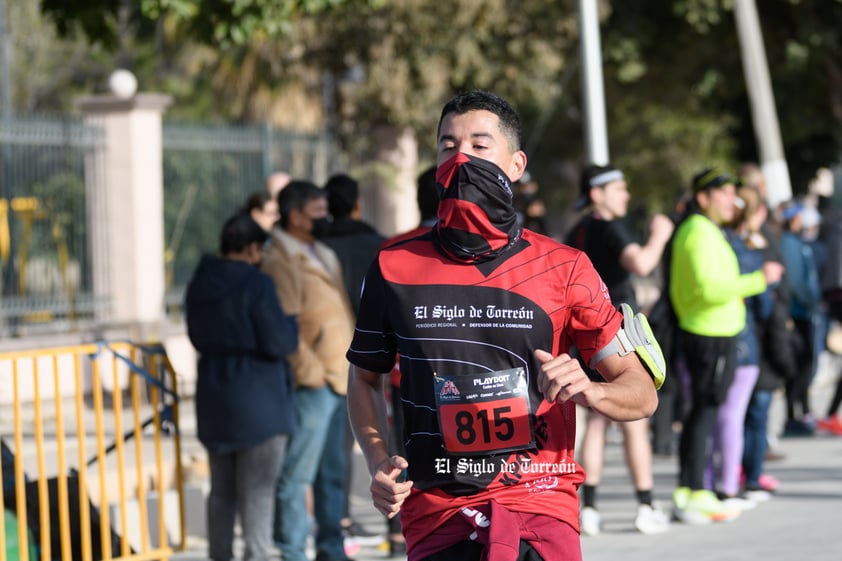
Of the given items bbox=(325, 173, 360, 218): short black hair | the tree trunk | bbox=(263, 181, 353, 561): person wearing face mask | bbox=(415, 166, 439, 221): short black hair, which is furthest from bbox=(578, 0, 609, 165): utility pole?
the tree trunk

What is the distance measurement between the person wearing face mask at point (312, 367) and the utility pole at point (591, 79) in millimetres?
5630

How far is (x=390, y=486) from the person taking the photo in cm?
342

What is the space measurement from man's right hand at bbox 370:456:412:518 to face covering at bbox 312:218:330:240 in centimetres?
422

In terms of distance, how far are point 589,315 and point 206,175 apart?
1257 cm

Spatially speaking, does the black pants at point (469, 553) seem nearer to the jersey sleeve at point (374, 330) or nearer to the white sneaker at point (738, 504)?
the jersey sleeve at point (374, 330)

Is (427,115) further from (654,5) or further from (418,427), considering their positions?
(418,427)

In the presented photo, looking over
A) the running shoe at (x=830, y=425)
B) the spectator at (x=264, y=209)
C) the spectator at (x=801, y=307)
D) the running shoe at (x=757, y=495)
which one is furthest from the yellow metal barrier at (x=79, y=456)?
the running shoe at (x=830, y=425)

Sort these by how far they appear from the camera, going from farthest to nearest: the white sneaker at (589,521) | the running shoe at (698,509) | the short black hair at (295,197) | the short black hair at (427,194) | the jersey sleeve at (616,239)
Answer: the running shoe at (698,509) < the white sneaker at (589,521) < the jersey sleeve at (616,239) < the short black hair at (295,197) < the short black hair at (427,194)

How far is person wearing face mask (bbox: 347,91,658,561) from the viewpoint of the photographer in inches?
138

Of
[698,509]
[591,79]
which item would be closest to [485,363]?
[698,509]

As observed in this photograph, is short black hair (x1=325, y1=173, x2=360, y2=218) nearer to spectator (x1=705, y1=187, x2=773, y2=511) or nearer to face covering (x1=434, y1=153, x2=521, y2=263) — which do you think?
spectator (x1=705, y1=187, x2=773, y2=511)

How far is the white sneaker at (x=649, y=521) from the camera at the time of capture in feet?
27.0

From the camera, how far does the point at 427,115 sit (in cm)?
2198

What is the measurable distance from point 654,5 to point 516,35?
10.7 ft
